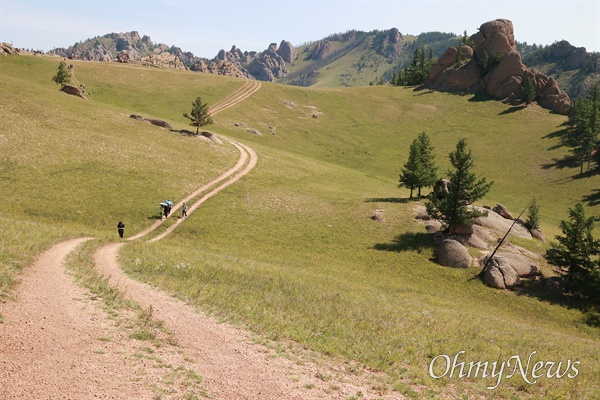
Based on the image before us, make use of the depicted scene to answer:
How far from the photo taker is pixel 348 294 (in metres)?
28.8

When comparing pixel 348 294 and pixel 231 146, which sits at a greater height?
pixel 231 146

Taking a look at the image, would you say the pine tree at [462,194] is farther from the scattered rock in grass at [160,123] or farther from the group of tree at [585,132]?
the group of tree at [585,132]

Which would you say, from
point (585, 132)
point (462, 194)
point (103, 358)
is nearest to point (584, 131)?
point (585, 132)

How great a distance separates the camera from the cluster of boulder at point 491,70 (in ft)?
475

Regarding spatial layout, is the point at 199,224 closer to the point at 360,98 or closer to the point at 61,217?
the point at 61,217

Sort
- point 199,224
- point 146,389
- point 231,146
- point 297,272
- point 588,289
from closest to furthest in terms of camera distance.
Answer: point 146,389, point 297,272, point 588,289, point 199,224, point 231,146

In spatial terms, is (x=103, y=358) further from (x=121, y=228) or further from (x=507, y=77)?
(x=507, y=77)

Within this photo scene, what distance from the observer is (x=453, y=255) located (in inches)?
1661

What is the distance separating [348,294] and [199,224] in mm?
24383

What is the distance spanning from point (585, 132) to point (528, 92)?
43.2m

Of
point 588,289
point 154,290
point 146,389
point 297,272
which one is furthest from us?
point 588,289

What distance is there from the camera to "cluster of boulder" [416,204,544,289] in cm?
3997

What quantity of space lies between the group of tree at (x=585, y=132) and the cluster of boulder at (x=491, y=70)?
27339 mm

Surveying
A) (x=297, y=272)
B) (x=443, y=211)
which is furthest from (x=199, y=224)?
(x=443, y=211)
